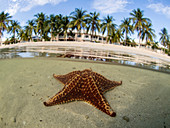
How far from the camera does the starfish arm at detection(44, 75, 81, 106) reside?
6.88ft

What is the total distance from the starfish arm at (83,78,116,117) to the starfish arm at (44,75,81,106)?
0.71 feet

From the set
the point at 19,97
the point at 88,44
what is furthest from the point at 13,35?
the point at 19,97

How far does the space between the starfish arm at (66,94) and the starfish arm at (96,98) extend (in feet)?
0.71

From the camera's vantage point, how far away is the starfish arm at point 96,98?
194 centimetres

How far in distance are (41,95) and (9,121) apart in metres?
0.97

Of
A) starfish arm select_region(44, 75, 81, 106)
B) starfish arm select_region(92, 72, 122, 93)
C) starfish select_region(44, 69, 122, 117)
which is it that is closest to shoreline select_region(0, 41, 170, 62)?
starfish arm select_region(92, 72, 122, 93)

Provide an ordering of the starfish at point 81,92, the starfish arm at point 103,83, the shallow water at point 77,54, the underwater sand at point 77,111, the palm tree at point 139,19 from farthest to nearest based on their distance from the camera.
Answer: the palm tree at point 139,19 < the shallow water at point 77,54 < the starfish arm at point 103,83 < the underwater sand at point 77,111 < the starfish at point 81,92

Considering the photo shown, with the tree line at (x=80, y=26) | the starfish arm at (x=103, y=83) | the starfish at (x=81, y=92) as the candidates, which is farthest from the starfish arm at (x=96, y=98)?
the tree line at (x=80, y=26)

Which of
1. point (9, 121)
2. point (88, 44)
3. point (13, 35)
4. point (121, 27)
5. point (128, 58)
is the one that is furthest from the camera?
point (13, 35)

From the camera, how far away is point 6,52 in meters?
8.83

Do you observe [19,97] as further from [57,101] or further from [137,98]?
[137,98]

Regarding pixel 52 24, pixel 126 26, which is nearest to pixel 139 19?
pixel 126 26

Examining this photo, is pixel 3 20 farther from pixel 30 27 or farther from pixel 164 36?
pixel 164 36

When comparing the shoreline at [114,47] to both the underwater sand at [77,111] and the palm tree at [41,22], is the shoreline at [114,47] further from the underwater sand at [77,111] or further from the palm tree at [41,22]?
the palm tree at [41,22]
